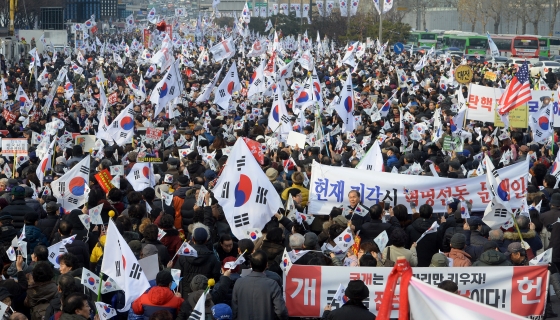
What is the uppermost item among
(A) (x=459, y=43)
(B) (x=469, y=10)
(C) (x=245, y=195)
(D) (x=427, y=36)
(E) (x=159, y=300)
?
(B) (x=469, y=10)

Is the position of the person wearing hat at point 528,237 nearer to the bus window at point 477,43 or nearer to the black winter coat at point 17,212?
the black winter coat at point 17,212

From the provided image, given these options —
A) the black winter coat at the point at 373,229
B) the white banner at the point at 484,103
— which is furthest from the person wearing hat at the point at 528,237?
the white banner at the point at 484,103

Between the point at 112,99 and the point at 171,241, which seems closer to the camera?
the point at 171,241

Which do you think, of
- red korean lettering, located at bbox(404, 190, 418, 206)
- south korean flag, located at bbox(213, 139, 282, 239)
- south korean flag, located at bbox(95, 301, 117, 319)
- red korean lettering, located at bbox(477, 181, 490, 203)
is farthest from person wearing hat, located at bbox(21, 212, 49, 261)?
red korean lettering, located at bbox(477, 181, 490, 203)

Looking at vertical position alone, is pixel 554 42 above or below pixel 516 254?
above

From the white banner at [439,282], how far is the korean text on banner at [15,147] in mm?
8158

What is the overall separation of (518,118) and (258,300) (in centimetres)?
1159

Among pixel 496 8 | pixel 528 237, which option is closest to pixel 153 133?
pixel 528 237

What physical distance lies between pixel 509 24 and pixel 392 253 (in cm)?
7790

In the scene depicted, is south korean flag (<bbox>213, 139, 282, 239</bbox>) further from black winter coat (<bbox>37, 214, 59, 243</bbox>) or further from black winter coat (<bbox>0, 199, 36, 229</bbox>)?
black winter coat (<bbox>0, 199, 36, 229</bbox>)

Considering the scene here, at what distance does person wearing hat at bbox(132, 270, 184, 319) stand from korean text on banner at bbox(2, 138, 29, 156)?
27.1 ft

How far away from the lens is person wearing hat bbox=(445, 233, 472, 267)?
8633 mm

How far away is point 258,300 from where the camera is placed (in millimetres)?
7223

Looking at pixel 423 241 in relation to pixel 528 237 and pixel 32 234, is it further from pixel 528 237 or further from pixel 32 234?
pixel 32 234
